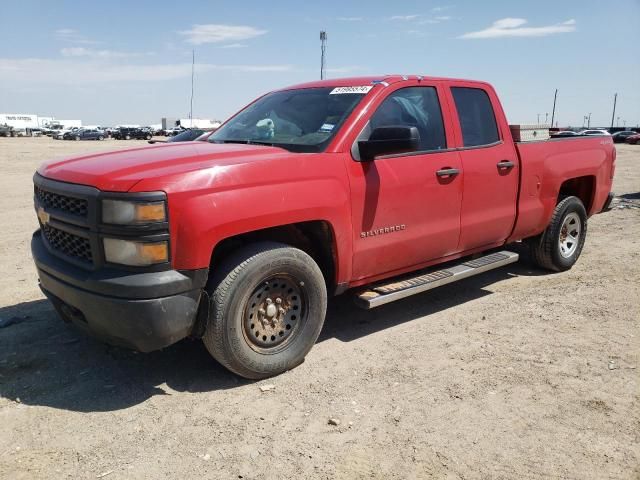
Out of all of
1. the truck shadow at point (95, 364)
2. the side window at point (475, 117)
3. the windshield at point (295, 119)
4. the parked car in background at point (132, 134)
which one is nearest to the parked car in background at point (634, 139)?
the parked car in background at point (132, 134)

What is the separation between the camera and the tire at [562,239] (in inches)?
231

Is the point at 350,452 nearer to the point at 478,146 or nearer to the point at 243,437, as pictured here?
the point at 243,437

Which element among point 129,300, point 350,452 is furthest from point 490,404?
point 129,300

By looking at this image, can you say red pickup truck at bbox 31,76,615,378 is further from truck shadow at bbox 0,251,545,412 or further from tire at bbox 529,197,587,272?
tire at bbox 529,197,587,272

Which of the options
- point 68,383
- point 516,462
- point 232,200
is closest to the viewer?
point 516,462

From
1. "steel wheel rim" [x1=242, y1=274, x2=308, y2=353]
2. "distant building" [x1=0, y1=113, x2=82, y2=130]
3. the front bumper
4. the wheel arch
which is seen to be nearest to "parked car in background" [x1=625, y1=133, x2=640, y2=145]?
the wheel arch

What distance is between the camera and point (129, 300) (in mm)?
2975

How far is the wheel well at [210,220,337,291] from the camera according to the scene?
3.54m

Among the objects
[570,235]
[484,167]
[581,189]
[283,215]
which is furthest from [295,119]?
[581,189]

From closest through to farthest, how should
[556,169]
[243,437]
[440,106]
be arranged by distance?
[243,437], [440,106], [556,169]

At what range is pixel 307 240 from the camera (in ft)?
12.8

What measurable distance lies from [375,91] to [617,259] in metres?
4.35

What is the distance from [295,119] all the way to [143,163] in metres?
1.40

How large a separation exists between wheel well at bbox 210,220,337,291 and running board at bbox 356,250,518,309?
33 cm
